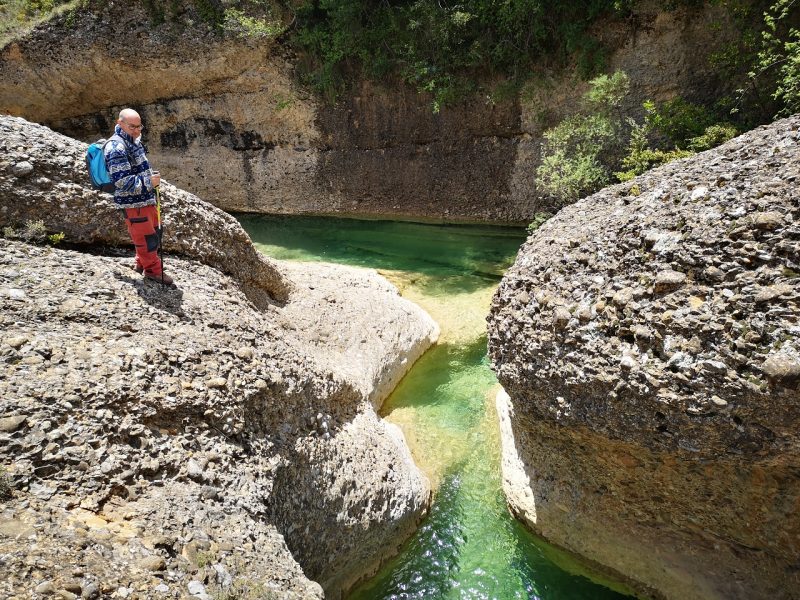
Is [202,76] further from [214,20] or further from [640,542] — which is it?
[640,542]

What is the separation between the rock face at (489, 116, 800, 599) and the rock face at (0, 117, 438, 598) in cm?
205

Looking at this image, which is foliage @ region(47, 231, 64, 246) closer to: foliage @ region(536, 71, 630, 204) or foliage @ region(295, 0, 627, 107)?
foliage @ region(536, 71, 630, 204)

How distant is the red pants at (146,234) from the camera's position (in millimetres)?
4656

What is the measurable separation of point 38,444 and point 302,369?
2665mm

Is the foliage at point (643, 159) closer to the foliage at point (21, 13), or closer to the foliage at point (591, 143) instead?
the foliage at point (591, 143)

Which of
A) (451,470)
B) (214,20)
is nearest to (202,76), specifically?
(214,20)

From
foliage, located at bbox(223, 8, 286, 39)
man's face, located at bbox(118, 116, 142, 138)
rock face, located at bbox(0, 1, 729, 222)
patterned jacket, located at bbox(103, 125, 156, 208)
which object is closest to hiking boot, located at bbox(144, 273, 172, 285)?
patterned jacket, located at bbox(103, 125, 156, 208)

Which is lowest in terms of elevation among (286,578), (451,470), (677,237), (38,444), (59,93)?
(451,470)

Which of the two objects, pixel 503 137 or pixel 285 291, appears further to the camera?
pixel 503 137

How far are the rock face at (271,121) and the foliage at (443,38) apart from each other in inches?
24.8

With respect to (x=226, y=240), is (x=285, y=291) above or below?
below

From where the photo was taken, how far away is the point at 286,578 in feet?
11.6

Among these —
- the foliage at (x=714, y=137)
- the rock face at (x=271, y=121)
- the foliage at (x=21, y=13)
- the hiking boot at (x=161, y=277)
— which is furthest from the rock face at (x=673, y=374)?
the foliage at (x=21, y=13)

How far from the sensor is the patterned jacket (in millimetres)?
4248
